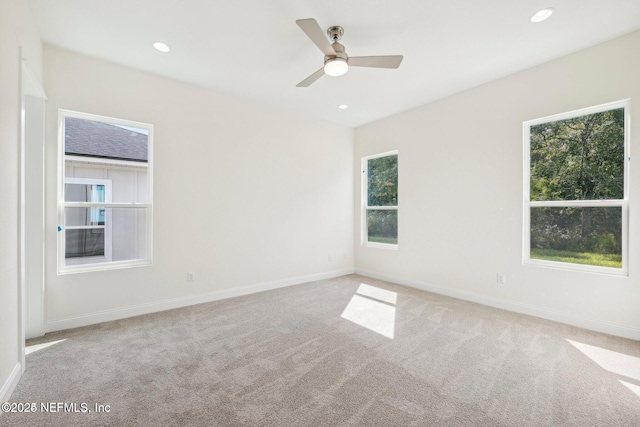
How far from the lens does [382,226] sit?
5.17m

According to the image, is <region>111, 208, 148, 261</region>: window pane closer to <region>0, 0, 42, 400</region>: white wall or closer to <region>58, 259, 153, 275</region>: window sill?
<region>58, 259, 153, 275</region>: window sill

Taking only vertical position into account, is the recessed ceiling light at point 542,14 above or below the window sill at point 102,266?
above

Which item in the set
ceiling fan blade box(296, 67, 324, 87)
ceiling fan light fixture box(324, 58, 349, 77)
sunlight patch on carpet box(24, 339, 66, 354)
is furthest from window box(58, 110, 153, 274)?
ceiling fan light fixture box(324, 58, 349, 77)

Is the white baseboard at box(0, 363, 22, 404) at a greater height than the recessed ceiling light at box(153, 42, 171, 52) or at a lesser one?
lesser

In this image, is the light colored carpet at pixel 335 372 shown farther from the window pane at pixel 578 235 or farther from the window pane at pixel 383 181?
the window pane at pixel 383 181

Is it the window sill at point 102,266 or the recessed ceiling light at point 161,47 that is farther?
the window sill at point 102,266

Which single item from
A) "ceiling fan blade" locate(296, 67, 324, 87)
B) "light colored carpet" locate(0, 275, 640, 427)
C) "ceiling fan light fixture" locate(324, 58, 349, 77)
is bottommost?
"light colored carpet" locate(0, 275, 640, 427)

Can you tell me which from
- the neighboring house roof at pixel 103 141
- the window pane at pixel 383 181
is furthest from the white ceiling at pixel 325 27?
the window pane at pixel 383 181

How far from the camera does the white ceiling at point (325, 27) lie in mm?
2307

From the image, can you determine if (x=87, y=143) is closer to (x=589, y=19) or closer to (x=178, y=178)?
(x=178, y=178)

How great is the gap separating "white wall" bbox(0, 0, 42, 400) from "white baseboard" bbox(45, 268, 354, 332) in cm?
96

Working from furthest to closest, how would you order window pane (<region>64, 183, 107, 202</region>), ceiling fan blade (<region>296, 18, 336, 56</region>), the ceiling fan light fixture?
window pane (<region>64, 183, 107, 202</region>)
the ceiling fan light fixture
ceiling fan blade (<region>296, 18, 336, 56</region>)

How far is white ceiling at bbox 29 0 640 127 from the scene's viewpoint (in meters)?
2.31

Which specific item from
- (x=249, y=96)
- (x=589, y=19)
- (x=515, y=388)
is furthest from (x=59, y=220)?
(x=589, y=19)
